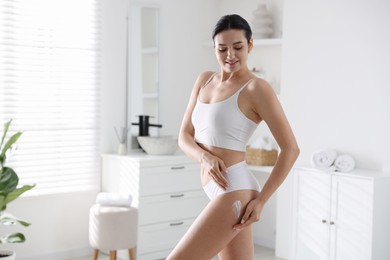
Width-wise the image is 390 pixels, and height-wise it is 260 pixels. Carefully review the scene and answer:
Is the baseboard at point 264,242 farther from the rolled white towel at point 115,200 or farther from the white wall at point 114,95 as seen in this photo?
the rolled white towel at point 115,200

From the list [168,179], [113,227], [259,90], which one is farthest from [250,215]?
[168,179]

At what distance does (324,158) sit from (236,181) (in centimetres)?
246

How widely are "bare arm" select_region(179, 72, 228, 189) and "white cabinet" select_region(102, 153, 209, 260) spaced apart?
2.36 metres

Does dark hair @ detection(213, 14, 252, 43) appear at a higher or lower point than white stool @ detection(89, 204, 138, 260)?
higher

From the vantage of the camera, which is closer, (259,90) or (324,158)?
(259,90)

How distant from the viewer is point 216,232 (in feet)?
6.83

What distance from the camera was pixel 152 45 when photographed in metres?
5.43

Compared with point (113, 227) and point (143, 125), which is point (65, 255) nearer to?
point (113, 227)

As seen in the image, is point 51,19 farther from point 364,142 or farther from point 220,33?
point 220,33

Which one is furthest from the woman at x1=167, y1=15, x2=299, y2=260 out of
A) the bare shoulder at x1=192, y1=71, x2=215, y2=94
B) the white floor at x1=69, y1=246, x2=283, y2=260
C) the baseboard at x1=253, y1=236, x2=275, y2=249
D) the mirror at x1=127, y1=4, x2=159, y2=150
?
the baseboard at x1=253, y1=236, x2=275, y2=249

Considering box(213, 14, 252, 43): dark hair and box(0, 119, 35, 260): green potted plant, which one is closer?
box(213, 14, 252, 43): dark hair

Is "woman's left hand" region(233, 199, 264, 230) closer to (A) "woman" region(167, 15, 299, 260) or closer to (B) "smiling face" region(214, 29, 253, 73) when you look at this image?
(A) "woman" region(167, 15, 299, 260)

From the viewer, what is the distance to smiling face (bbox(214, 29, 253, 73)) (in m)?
2.12

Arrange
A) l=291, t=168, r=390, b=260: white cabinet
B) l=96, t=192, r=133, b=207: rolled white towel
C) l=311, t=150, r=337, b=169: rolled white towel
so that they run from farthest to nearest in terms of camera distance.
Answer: l=96, t=192, r=133, b=207: rolled white towel, l=311, t=150, r=337, b=169: rolled white towel, l=291, t=168, r=390, b=260: white cabinet
